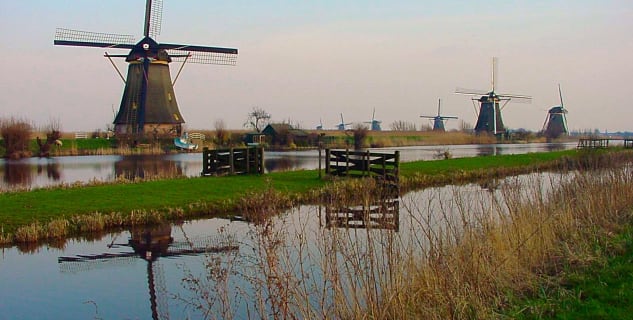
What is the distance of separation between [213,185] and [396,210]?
32.0 ft

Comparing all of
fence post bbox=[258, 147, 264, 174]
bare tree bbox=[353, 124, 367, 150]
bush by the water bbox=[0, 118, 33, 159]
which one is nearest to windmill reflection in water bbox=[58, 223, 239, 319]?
fence post bbox=[258, 147, 264, 174]

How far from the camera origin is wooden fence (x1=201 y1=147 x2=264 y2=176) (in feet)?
68.7

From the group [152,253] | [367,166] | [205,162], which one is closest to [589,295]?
[152,253]

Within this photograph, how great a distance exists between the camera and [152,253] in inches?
407

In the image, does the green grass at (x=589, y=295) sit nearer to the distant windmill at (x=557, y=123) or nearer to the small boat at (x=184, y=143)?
the small boat at (x=184, y=143)

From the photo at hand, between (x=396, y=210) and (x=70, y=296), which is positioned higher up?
(x=396, y=210)

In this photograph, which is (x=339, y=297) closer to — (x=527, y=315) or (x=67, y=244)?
(x=527, y=315)

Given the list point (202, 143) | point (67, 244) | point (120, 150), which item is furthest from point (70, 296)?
point (202, 143)

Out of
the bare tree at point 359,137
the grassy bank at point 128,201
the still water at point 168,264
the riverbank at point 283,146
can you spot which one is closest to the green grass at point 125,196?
the grassy bank at point 128,201

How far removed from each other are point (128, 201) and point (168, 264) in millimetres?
5254

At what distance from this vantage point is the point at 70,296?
313 inches

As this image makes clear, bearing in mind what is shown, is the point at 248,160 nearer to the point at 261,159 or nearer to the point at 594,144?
the point at 261,159

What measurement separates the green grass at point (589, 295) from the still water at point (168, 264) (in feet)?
3.84

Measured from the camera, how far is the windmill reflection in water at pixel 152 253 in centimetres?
830
